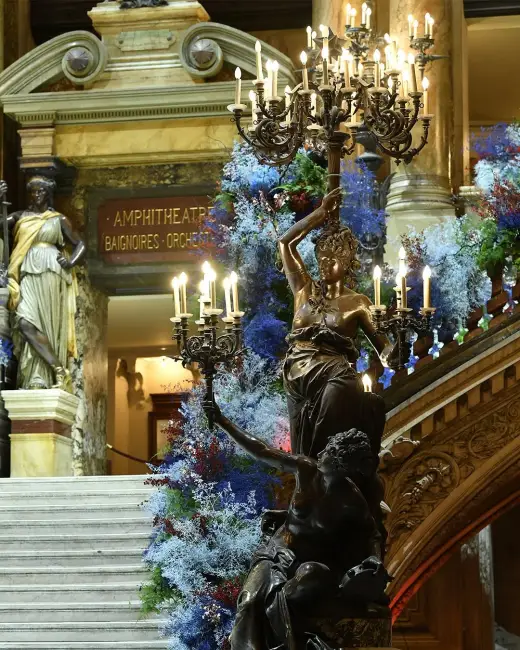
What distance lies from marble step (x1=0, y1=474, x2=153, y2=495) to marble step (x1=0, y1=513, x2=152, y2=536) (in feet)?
2.51

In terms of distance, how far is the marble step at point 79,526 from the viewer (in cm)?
1434

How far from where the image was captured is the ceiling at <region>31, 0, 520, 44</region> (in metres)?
21.7

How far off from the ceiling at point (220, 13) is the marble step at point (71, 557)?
30.5 feet

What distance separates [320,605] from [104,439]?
10.8m

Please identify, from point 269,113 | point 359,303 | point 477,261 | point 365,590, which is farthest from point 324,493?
point 477,261

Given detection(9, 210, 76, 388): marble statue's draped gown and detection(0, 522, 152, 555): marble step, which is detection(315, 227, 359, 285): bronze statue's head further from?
detection(9, 210, 76, 388): marble statue's draped gown

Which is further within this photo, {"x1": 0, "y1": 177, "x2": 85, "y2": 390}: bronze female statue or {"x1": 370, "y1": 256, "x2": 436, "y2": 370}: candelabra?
{"x1": 0, "y1": 177, "x2": 85, "y2": 390}: bronze female statue

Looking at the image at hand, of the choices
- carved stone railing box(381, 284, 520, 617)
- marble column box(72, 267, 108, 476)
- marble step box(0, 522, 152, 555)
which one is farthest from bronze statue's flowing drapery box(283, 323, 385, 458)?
marble column box(72, 267, 108, 476)

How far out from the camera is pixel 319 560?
29.5 ft

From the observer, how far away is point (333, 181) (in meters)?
10.5

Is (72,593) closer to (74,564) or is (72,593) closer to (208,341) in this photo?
(74,564)

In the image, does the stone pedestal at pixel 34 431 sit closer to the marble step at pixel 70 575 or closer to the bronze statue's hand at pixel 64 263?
the bronze statue's hand at pixel 64 263

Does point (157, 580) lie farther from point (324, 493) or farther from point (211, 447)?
point (324, 493)

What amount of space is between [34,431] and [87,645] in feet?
17.8
